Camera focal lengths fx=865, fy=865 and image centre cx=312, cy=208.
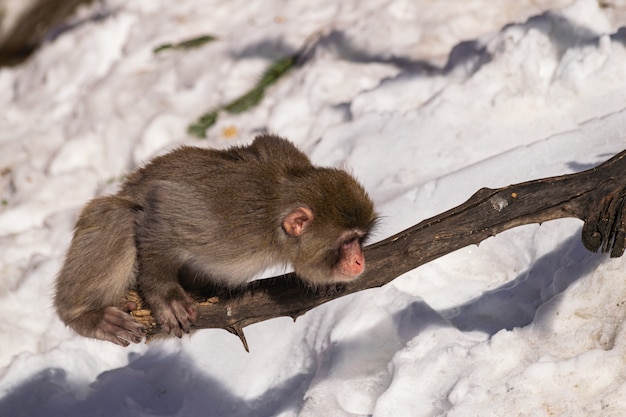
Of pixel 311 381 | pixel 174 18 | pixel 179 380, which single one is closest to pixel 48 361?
pixel 179 380

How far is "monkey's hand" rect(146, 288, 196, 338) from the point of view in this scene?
11.2 ft

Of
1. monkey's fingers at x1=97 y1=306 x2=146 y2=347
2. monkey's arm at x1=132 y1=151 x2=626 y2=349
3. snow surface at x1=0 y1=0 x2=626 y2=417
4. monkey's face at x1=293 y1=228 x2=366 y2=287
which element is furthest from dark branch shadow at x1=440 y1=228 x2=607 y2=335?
monkey's fingers at x1=97 y1=306 x2=146 y2=347

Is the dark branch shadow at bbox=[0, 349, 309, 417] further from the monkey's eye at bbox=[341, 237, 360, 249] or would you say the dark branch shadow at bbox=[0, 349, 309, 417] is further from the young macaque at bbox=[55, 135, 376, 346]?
the monkey's eye at bbox=[341, 237, 360, 249]

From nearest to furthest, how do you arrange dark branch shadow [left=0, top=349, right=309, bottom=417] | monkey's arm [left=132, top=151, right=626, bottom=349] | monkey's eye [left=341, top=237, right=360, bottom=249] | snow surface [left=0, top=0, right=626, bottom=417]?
monkey's arm [left=132, top=151, right=626, bottom=349], monkey's eye [left=341, top=237, right=360, bottom=249], snow surface [left=0, top=0, right=626, bottom=417], dark branch shadow [left=0, top=349, right=309, bottom=417]

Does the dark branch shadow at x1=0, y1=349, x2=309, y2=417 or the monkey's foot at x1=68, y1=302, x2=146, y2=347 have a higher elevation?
the monkey's foot at x1=68, y1=302, x2=146, y2=347

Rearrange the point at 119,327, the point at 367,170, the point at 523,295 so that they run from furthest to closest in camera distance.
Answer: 1. the point at 367,170
2. the point at 523,295
3. the point at 119,327

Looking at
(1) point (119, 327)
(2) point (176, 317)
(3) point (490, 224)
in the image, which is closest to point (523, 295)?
(3) point (490, 224)

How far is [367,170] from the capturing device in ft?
16.5

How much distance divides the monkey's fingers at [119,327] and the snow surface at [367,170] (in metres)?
0.67

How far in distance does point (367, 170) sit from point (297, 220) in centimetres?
177

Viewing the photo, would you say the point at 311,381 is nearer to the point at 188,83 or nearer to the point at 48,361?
the point at 48,361

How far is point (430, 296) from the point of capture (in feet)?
13.5

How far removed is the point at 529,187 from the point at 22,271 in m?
3.48

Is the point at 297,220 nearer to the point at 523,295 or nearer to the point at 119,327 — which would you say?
the point at 119,327
